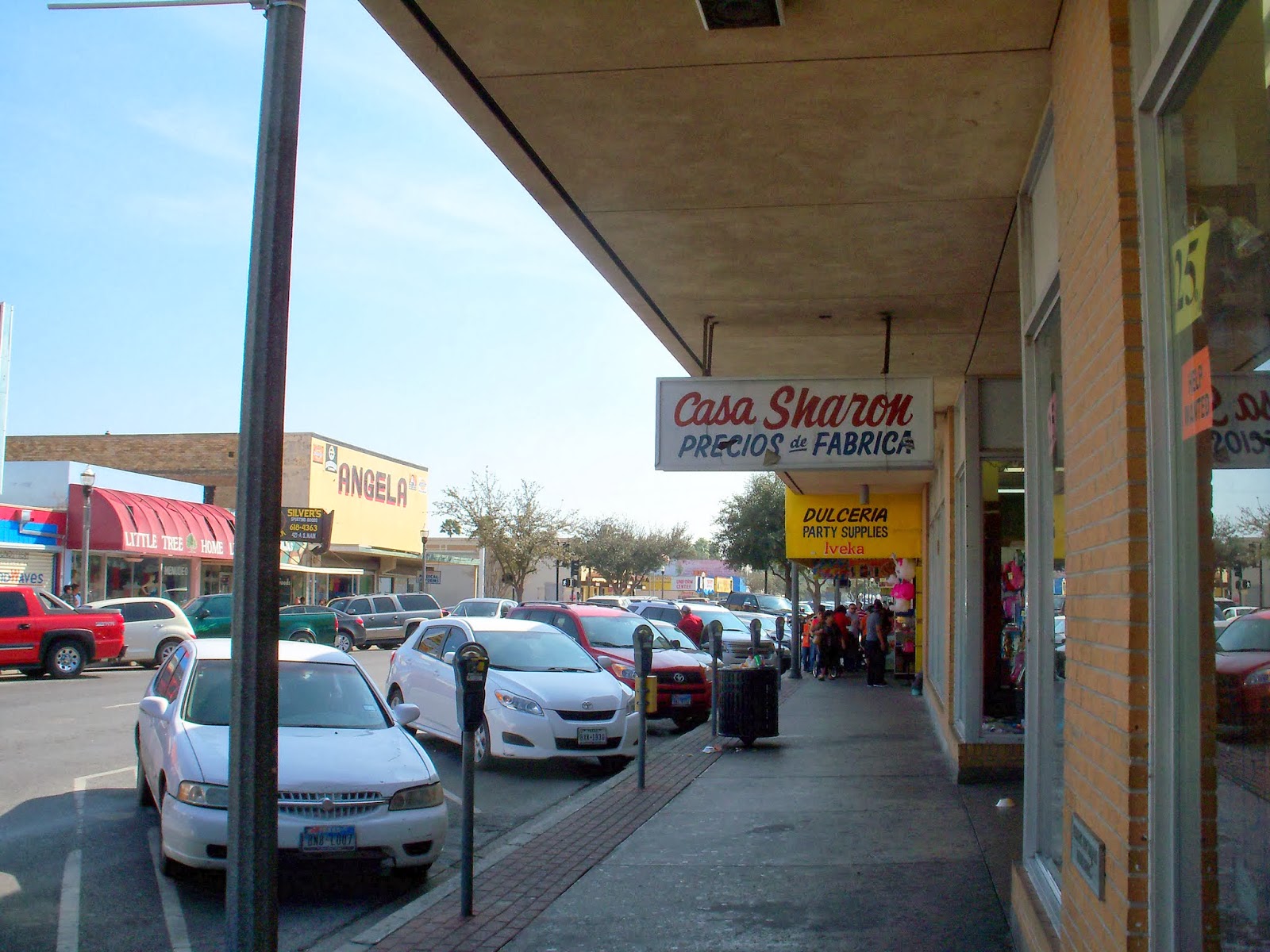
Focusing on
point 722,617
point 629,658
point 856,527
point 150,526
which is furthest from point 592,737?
point 150,526

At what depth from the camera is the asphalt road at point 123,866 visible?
643 cm

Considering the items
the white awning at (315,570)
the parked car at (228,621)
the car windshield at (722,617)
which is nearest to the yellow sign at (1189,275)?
the car windshield at (722,617)

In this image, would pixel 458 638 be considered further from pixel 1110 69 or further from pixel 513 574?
pixel 513 574

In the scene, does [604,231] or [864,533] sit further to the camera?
[864,533]

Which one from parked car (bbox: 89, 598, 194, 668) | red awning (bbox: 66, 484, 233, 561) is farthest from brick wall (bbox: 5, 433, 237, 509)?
parked car (bbox: 89, 598, 194, 668)

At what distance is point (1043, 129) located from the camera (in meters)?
5.62

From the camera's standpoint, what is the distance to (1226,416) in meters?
2.85

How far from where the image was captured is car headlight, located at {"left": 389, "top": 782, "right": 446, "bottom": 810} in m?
7.43

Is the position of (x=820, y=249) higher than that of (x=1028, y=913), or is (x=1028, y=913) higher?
(x=820, y=249)

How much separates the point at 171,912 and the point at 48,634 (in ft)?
56.6

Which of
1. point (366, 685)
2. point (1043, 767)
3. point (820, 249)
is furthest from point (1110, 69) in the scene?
point (366, 685)

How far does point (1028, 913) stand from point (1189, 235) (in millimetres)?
3434

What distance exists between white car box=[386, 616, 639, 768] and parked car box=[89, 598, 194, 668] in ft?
42.7

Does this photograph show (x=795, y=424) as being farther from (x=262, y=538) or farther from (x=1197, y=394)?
(x=1197, y=394)
